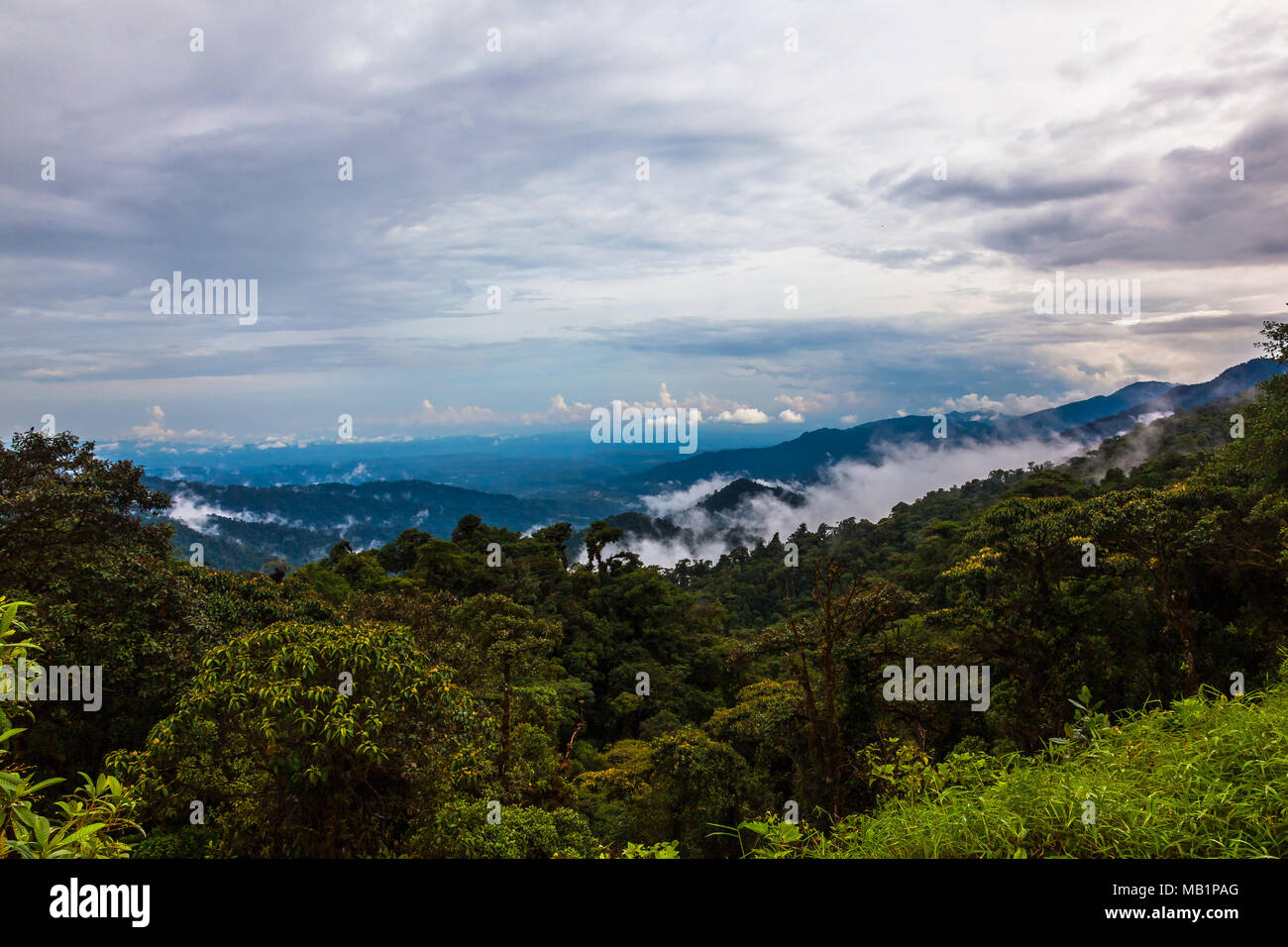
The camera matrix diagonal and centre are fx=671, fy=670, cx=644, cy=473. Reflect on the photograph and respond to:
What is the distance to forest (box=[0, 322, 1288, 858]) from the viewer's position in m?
2.75

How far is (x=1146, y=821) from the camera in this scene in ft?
7.93

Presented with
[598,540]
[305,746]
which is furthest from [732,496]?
[305,746]

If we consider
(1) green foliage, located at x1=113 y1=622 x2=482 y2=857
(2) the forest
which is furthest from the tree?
(1) green foliage, located at x1=113 y1=622 x2=482 y2=857

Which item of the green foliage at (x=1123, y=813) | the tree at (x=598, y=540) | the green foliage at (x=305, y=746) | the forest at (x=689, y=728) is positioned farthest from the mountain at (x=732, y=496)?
the green foliage at (x=1123, y=813)

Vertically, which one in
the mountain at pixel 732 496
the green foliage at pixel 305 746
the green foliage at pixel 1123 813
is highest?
the mountain at pixel 732 496

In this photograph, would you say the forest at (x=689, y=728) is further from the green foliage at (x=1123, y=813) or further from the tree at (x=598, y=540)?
the tree at (x=598, y=540)

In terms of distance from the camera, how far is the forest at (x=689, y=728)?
108 inches
